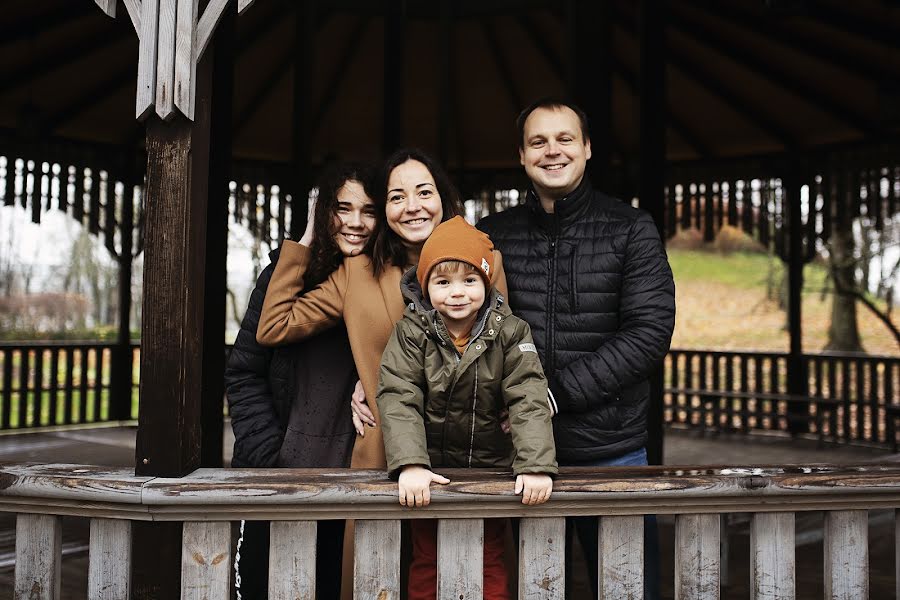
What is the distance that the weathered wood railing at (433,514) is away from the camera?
73.2 inches

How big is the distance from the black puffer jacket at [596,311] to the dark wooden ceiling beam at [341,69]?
4326mm

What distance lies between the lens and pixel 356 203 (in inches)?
82.6

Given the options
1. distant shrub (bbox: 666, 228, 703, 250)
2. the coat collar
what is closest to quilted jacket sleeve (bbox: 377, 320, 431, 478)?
the coat collar

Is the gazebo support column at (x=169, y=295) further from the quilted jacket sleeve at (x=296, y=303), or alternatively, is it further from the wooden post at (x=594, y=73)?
the wooden post at (x=594, y=73)

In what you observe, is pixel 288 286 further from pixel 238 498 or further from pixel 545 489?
pixel 545 489

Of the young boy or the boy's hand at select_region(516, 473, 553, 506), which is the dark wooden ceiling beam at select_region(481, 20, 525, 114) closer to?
the young boy

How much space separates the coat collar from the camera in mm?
Result: 2152

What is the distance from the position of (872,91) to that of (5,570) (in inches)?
244

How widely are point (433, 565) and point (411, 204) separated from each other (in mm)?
921

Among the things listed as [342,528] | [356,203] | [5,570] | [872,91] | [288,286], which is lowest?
[5,570]

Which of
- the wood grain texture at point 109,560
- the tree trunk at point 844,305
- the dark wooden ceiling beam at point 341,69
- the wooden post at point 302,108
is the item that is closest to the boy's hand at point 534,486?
the wood grain texture at point 109,560

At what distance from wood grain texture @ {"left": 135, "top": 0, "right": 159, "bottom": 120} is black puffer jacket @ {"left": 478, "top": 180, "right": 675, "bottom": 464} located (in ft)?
3.35

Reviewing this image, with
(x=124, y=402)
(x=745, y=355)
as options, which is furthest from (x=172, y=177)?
(x=745, y=355)

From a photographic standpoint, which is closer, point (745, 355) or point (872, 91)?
point (872, 91)
